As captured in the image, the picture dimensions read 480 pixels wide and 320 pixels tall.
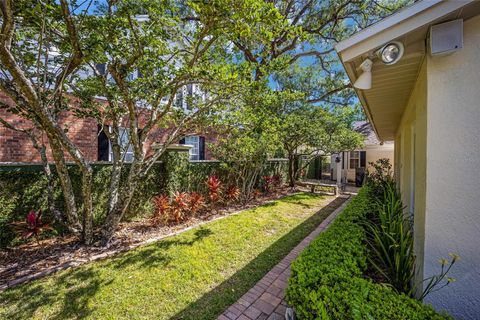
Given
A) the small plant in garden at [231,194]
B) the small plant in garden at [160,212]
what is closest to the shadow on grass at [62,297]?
the small plant in garden at [160,212]

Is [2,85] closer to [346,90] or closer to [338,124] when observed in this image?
[338,124]

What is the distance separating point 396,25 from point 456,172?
5.81ft

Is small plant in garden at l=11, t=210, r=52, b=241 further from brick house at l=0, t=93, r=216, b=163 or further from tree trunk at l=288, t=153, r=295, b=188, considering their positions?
tree trunk at l=288, t=153, r=295, b=188

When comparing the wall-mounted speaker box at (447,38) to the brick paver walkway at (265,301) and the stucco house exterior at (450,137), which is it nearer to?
the stucco house exterior at (450,137)

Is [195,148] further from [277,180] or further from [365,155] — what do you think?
[365,155]

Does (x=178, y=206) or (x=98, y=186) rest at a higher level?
(x=98, y=186)

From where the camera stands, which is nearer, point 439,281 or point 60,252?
point 439,281

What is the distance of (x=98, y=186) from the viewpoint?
613 centimetres

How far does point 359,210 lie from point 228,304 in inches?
138

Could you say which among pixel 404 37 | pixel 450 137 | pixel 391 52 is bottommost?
pixel 450 137

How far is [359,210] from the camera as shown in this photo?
492cm

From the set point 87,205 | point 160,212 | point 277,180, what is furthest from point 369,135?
point 87,205

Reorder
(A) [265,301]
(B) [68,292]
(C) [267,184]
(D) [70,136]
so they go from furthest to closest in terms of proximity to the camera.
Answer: (C) [267,184] < (D) [70,136] < (B) [68,292] < (A) [265,301]

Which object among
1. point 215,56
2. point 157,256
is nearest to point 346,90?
point 215,56
